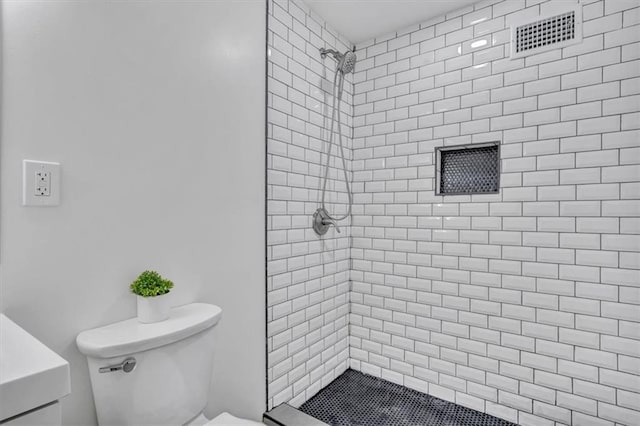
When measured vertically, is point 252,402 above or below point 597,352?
below

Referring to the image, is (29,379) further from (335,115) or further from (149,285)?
(335,115)

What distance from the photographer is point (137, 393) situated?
41.1 inches

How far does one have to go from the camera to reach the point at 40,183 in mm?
988

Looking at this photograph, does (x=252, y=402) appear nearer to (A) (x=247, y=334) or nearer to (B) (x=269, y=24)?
(A) (x=247, y=334)

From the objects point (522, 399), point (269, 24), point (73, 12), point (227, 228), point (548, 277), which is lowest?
point (522, 399)

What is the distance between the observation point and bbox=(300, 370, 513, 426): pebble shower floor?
1.82 metres

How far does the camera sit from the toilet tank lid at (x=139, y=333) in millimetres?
986

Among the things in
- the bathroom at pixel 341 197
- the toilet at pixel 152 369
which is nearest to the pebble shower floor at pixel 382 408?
the bathroom at pixel 341 197

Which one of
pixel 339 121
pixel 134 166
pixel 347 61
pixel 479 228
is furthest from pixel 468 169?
pixel 134 166

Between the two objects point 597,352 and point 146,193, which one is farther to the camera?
point 597,352

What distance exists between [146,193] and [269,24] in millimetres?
1144

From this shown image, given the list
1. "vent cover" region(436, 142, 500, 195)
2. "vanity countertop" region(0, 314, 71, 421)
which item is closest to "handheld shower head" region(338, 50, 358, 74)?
"vent cover" region(436, 142, 500, 195)

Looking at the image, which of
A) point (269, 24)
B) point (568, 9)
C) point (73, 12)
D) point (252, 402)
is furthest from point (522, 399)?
point (73, 12)

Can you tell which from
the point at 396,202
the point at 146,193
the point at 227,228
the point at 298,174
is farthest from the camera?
the point at 396,202
